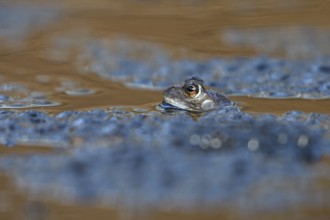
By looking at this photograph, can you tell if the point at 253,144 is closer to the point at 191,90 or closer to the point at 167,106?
the point at 191,90

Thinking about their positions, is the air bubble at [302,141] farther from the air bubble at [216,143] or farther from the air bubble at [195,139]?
the air bubble at [195,139]

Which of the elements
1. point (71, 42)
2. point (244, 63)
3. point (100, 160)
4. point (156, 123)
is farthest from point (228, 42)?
point (100, 160)

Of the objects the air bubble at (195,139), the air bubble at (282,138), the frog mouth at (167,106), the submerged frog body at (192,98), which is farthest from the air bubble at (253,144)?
the frog mouth at (167,106)

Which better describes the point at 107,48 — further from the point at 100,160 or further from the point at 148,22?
the point at 100,160

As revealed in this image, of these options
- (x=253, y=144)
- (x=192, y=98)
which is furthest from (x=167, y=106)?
(x=253, y=144)

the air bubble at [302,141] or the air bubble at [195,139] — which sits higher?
the air bubble at [195,139]

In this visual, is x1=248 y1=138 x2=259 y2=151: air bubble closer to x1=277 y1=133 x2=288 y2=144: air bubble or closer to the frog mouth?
x1=277 y1=133 x2=288 y2=144: air bubble
